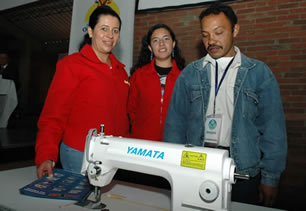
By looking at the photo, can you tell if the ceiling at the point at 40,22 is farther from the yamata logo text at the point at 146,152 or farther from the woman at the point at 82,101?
the yamata logo text at the point at 146,152

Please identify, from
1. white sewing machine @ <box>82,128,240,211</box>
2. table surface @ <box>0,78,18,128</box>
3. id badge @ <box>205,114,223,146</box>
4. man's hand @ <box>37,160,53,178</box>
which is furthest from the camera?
table surface @ <box>0,78,18,128</box>

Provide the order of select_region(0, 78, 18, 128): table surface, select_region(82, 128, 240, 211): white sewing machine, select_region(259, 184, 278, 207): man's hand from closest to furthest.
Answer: select_region(82, 128, 240, 211): white sewing machine → select_region(259, 184, 278, 207): man's hand → select_region(0, 78, 18, 128): table surface

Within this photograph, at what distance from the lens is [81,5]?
11.1 ft

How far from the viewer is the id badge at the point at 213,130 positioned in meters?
1.31

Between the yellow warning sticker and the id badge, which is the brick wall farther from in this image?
the yellow warning sticker

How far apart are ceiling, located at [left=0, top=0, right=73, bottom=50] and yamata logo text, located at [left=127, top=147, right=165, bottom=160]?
4.67m

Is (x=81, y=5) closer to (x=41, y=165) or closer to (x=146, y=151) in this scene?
(x=41, y=165)

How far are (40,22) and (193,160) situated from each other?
8.42 metres

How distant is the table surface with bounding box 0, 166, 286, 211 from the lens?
0.84m

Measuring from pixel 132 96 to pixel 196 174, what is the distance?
1.35 meters

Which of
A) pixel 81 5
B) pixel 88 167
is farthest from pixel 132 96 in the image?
pixel 81 5

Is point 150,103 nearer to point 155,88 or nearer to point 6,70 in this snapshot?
point 155,88

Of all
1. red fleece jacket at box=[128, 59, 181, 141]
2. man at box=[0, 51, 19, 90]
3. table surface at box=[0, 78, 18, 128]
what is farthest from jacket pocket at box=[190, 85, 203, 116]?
man at box=[0, 51, 19, 90]

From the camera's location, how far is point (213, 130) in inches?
51.8
